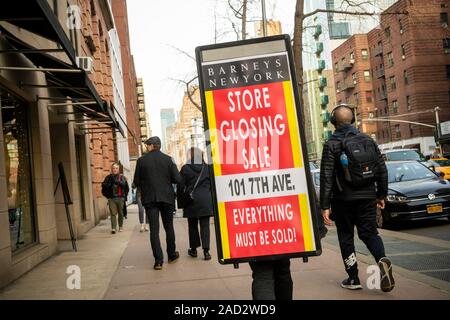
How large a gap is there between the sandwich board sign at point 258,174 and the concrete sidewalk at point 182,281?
66.8 inches

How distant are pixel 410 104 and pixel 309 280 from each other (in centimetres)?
5778

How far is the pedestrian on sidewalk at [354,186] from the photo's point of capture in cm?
520

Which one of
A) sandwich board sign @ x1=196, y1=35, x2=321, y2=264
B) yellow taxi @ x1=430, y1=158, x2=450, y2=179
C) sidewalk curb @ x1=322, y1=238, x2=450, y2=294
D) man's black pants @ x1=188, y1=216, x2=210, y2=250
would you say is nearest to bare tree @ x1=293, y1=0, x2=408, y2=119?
man's black pants @ x1=188, y1=216, x2=210, y2=250

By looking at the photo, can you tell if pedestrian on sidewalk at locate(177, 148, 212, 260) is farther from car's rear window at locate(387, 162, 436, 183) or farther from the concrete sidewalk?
car's rear window at locate(387, 162, 436, 183)

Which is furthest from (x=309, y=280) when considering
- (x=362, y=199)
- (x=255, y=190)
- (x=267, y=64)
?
(x=267, y=64)

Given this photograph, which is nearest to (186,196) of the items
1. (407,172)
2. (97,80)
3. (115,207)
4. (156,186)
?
(156,186)

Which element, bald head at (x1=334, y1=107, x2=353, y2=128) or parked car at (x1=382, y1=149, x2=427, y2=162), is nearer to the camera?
bald head at (x1=334, y1=107, x2=353, y2=128)

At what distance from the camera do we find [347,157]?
5.24 metres

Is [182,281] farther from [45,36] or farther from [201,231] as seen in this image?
[45,36]

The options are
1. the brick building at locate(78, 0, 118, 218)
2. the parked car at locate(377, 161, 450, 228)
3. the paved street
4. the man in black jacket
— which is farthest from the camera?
the brick building at locate(78, 0, 118, 218)

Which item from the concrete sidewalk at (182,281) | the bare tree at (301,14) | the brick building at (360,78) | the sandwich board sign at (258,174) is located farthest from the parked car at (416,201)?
the brick building at (360,78)

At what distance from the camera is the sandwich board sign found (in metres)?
3.88

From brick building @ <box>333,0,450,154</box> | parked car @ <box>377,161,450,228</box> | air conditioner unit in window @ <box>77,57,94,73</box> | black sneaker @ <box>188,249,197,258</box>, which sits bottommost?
black sneaker @ <box>188,249,197,258</box>

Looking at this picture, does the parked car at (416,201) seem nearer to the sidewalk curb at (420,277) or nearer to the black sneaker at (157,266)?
the sidewalk curb at (420,277)
